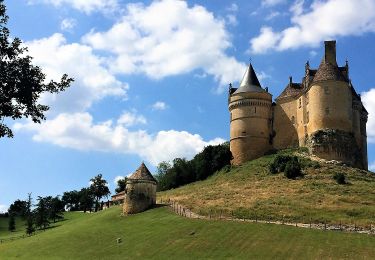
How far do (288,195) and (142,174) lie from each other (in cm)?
1790

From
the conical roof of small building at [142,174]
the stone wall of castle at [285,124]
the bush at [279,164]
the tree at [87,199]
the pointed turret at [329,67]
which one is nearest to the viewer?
the conical roof of small building at [142,174]

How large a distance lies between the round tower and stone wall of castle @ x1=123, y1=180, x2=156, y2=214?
25.9 metres

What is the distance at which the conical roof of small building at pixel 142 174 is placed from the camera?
2672 inches

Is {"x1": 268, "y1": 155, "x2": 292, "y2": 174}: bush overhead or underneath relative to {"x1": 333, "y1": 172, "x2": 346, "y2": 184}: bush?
overhead

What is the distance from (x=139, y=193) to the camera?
67.2m

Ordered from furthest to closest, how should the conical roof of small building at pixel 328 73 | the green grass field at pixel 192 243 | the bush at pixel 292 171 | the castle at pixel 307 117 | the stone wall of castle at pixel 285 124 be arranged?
the stone wall of castle at pixel 285 124 → the conical roof of small building at pixel 328 73 → the castle at pixel 307 117 → the bush at pixel 292 171 → the green grass field at pixel 192 243

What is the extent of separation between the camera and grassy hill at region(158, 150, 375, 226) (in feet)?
180

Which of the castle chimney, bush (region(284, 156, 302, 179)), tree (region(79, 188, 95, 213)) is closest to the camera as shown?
bush (region(284, 156, 302, 179))

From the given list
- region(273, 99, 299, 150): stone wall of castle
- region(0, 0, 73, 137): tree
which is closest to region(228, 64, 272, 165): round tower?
region(273, 99, 299, 150): stone wall of castle

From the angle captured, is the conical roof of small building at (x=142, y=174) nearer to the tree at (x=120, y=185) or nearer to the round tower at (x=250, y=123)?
the round tower at (x=250, y=123)

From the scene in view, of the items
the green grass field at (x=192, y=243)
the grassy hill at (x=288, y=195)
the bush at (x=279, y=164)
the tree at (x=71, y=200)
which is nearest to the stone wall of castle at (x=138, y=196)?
the grassy hill at (x=288, y=195)

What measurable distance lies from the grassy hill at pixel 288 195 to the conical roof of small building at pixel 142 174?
15.9 feet

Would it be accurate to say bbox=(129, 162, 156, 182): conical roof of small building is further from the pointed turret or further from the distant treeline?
the pointed turret

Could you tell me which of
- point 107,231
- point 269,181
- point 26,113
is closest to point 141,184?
point 107,231
